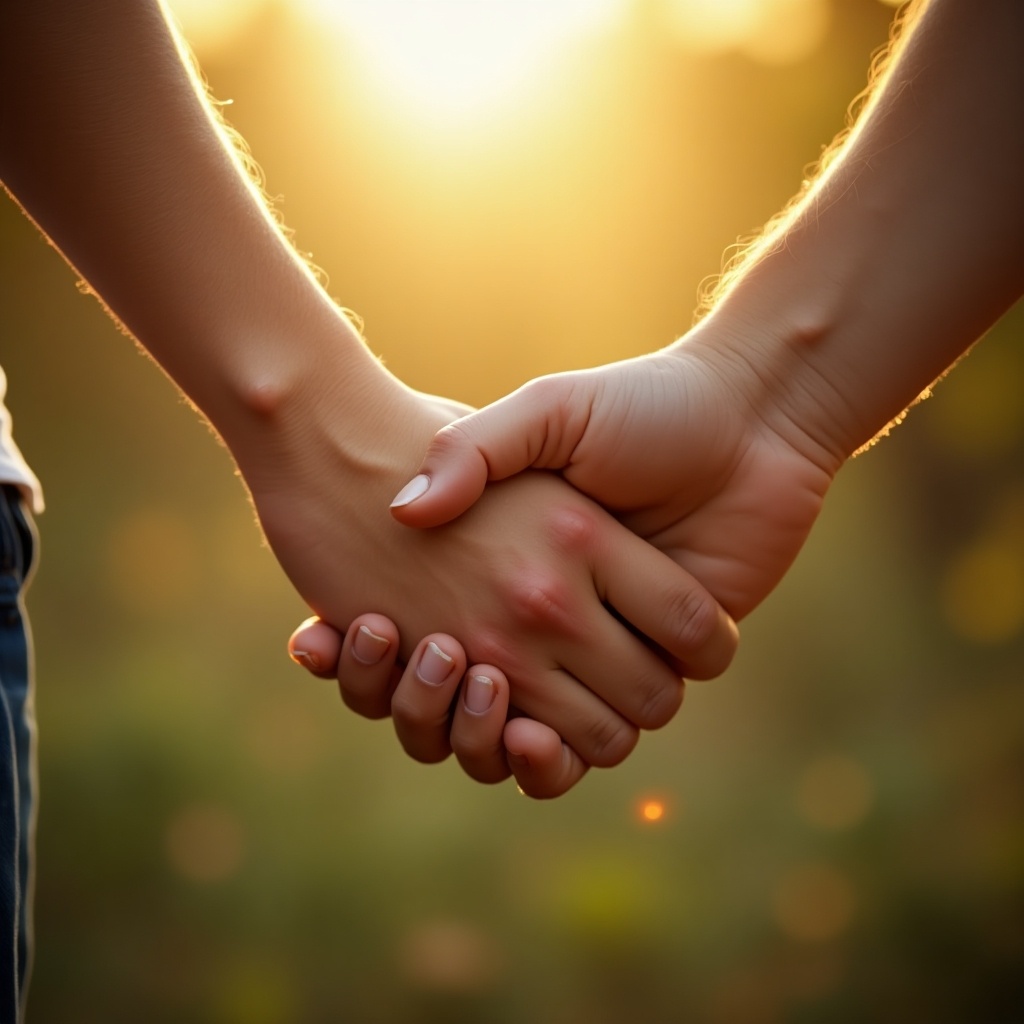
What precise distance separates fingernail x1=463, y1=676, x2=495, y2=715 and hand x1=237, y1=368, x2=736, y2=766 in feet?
0.15

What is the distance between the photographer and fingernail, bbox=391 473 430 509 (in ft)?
4.83

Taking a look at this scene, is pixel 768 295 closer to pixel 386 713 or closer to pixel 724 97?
pixel 386 713

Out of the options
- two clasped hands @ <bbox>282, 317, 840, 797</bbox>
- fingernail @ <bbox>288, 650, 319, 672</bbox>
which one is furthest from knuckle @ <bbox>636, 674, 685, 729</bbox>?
fingernail @ <bbox>288, 650, 319, 672</bbox>

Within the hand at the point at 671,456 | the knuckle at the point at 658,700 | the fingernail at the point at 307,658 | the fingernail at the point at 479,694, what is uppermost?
the hand at the point at 671,456

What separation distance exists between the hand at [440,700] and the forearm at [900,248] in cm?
65

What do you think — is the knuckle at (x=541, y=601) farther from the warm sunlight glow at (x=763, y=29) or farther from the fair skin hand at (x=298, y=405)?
the warm sunlight glow at (x=763, y=29)

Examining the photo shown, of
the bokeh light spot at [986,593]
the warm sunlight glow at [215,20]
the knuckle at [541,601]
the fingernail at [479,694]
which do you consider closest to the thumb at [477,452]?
the knuckle at [541,601]

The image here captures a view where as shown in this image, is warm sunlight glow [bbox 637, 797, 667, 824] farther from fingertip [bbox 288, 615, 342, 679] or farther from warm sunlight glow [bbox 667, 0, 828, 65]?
warm sunlight glow [bbox 667, 0, 828, 65]

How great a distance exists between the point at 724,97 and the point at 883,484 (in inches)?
70.4

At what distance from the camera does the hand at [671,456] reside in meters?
1.51

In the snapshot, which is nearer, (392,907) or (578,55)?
(392,907)

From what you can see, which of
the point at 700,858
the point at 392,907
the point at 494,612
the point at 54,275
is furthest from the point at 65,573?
the point at 494,612

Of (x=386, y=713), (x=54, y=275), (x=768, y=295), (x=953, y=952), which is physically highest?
(x=768, y=295)

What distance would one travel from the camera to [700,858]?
3.94 metres
